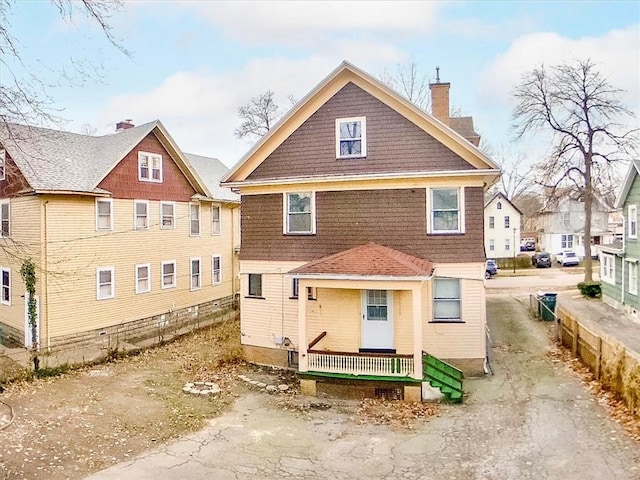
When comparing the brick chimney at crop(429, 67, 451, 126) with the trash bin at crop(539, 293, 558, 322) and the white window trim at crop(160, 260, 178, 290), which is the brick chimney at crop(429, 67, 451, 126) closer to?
the trash bin at crop(539, 293, 558, 322)

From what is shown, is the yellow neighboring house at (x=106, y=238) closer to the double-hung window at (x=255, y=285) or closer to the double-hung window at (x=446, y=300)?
the double-hung window at (x=255, y=285)

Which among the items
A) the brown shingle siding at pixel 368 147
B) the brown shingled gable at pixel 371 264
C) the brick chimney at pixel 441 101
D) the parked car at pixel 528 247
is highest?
the brick chimney at pixel 441 101

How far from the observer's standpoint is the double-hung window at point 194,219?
80.0ft

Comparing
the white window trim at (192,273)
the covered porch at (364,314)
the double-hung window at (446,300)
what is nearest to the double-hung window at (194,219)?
the white window trim at (192,273)

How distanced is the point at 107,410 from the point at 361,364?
6557 millimetres

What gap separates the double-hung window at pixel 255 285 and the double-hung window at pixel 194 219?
29.5ft

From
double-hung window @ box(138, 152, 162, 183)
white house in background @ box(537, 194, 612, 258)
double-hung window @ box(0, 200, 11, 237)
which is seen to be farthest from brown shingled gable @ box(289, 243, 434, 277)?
white house in background @ box(537, 194, 612, 258)

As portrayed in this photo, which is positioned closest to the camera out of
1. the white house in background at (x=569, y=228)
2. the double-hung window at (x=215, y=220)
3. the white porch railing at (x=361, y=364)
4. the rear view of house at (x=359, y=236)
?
the white porch railing at (x=361, y=364)

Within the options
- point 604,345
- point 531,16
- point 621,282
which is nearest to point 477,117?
point 621,282

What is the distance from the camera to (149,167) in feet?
71.4

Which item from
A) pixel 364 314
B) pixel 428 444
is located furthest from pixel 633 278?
pixel 428 444

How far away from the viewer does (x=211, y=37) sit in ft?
50.5

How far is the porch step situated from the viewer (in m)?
12.2

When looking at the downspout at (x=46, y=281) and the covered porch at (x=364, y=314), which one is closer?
the covered porch at (x=364, y=314)
